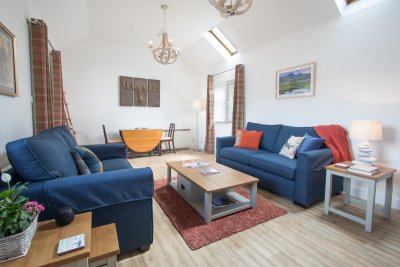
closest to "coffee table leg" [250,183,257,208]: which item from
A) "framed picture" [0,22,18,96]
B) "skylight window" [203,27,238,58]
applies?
"framed picture" [0,22,18,96]

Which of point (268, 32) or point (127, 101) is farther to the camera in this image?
point (127, 101)

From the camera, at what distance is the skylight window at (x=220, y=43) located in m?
4.61

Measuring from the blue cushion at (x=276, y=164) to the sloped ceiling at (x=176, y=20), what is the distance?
215 cm

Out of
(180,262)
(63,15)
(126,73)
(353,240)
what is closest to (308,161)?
(353,240)

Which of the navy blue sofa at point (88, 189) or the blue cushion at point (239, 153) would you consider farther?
the blue cushion at point (239, 153)

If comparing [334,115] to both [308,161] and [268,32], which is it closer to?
[308,161]

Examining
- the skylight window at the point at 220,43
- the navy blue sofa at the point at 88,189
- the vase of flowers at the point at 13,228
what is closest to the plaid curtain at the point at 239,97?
the skylight window at the point at 220,43

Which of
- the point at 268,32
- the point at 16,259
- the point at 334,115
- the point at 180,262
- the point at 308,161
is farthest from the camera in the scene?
the point at 268,32

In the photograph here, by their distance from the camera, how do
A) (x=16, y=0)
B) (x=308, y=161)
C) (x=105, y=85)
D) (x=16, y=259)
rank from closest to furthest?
(x=16, y=259) < (x=16, y=0) < (x=308, y=161) < (x=105, y=85)

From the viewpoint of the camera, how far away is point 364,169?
1909 mm

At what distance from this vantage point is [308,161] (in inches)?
87.3

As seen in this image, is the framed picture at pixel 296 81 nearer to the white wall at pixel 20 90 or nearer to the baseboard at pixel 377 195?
the baseboard at pixel 377 195

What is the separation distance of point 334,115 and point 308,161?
1.12 m

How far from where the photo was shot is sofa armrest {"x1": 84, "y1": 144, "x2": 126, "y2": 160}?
8.77 feet
